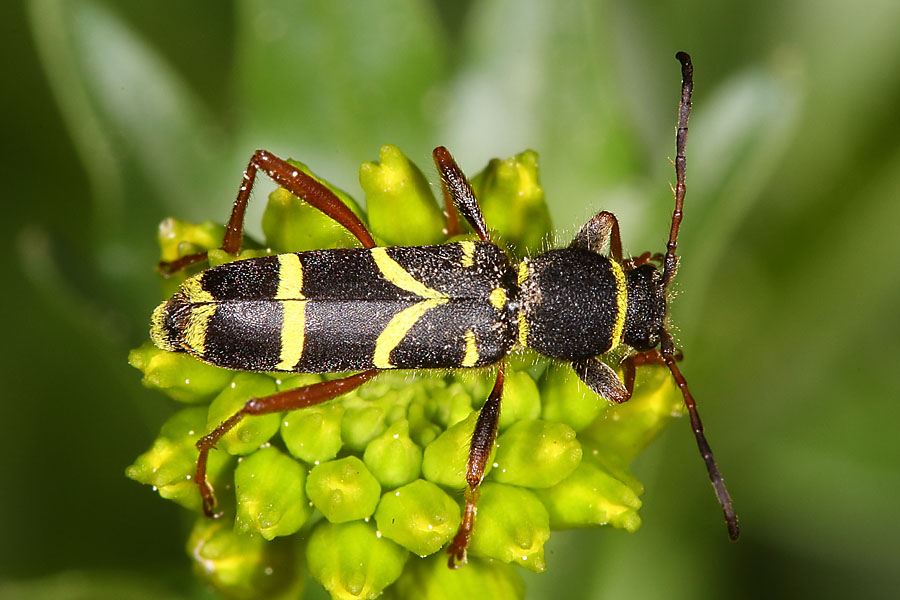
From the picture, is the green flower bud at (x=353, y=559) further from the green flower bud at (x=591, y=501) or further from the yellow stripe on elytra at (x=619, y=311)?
the yellow stripe on elytra at (x=619, y=311)

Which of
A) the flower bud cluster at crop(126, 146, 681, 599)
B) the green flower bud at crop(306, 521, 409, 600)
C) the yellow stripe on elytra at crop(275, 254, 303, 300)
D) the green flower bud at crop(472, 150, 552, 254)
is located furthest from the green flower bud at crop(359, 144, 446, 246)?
the green flower bud at crop(306, 521, 409, 600)

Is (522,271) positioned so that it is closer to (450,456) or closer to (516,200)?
(516,200)

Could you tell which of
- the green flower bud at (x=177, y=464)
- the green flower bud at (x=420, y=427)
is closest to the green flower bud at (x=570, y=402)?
the green flower bud at (x=420, y=427)

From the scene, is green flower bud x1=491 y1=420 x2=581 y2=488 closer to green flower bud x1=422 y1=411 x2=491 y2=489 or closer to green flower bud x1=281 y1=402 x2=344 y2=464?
green flower bud x1=422 y1=411 x2=491 y2=489

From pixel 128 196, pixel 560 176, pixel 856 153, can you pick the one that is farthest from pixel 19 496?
pixel 856 153

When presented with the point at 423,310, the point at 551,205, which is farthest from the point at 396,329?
the point at 551,205

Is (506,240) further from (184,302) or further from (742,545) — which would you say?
(742,545)
